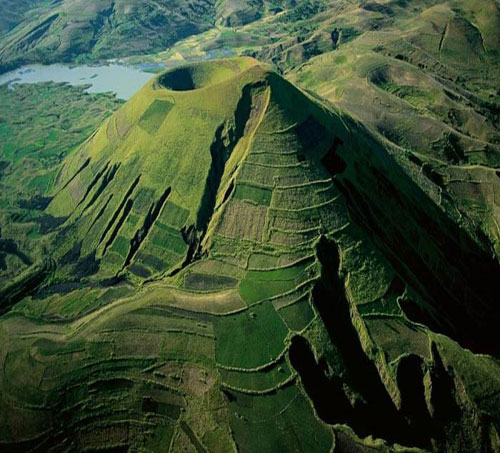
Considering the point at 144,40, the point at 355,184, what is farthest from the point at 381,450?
the point at 144,40

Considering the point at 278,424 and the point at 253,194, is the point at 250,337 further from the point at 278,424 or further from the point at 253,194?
the point at 253,194

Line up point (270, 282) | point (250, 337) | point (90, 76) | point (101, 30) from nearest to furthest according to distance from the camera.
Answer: point (250, 337)
point (270, 282)
point (90, 76)
point (101, 30)

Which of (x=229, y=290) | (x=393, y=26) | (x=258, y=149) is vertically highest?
(x=258, y=149)

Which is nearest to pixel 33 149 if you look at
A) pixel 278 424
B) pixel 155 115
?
pixel 155 115

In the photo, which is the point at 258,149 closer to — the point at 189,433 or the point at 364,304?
the point at 364,304

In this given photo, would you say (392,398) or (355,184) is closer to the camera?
(392,398)

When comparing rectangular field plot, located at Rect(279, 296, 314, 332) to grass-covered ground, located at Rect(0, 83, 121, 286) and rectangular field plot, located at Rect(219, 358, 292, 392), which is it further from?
grass-covered ground, located at Rect(0, 83, 121, 286)
